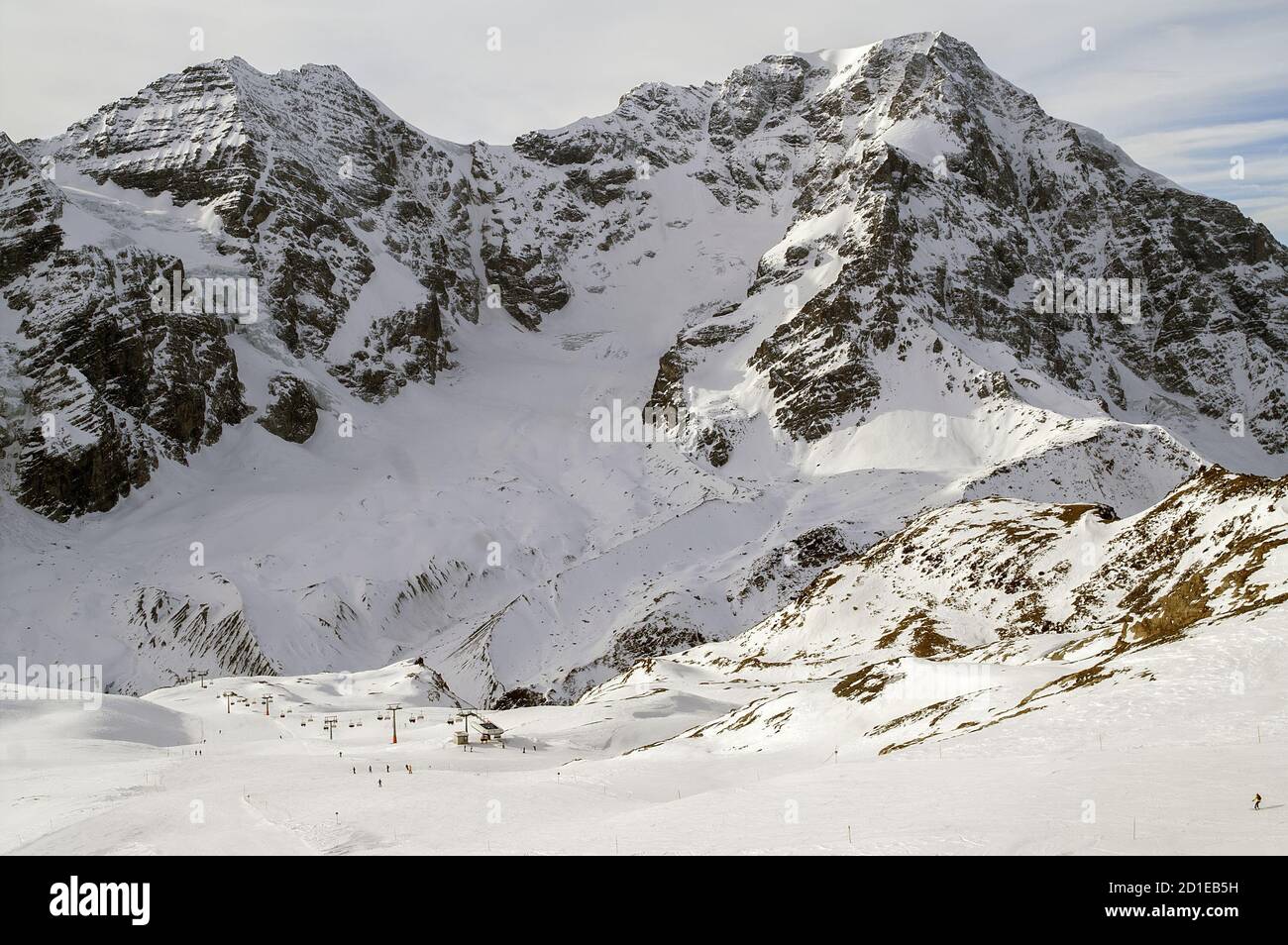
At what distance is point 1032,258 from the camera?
19225 centimetres

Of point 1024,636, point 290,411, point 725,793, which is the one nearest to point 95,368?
point 290,411

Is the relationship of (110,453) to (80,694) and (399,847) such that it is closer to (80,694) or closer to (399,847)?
(80,694)

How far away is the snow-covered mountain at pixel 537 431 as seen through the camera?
110375 mm

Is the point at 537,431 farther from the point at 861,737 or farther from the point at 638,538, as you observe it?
the point at 861,737

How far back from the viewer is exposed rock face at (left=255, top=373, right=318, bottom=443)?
6245 inches

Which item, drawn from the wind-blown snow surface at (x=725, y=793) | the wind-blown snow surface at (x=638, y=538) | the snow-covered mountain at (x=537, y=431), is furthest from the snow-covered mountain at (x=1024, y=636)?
the snow-covered mountain at (x=537, y=431)

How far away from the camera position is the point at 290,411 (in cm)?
16075

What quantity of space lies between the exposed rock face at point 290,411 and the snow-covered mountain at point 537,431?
39 cm

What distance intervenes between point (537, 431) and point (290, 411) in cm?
3591

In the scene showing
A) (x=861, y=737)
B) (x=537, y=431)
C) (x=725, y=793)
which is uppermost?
(x=537, y=431)

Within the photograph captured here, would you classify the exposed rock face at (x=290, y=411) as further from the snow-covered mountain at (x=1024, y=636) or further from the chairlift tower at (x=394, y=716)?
the chairlift tower at (x=394, y=716)

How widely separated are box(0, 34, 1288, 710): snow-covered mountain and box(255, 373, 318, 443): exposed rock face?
39 cm
